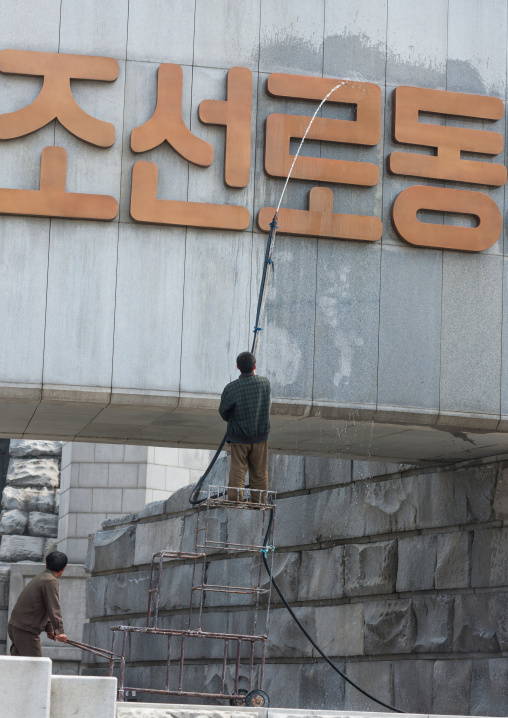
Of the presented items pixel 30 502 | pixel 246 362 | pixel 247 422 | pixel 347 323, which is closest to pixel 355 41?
pixel 347 323

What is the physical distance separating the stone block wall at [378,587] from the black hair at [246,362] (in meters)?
3.72

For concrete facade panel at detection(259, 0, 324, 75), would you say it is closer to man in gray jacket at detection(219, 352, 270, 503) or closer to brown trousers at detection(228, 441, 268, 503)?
man in gray jacket at detection(219, 352, 270, 503)

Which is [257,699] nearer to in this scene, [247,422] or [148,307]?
[247,422]

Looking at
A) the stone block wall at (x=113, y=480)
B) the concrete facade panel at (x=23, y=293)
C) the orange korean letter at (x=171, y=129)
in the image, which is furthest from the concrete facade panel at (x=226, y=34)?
the stone block wall at (x=113, y=480)

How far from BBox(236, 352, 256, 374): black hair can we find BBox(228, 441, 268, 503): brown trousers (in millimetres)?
645

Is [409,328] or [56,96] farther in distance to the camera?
[409,328]

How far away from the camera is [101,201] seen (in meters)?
12.0

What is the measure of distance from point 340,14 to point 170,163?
240 centimetres

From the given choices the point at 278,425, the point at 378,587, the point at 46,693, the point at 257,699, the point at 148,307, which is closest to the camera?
the point at 46,693

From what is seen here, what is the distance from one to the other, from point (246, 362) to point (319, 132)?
9.07ft

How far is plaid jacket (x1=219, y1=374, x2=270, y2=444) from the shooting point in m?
11.0

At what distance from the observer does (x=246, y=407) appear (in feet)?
36.3

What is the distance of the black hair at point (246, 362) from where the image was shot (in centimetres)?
1114

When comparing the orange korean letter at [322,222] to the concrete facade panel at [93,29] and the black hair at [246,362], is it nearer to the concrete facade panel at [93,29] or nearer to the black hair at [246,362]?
the black hair at [246,362]
